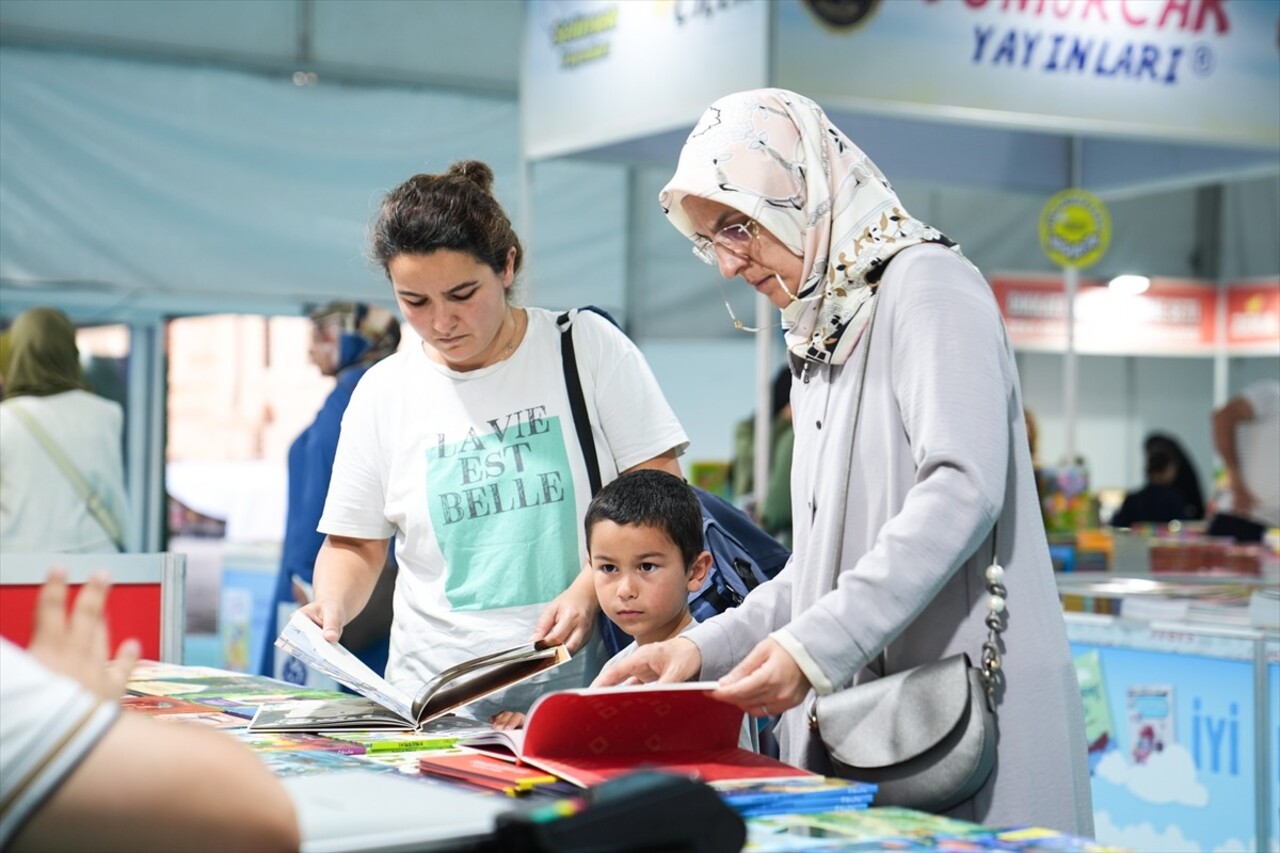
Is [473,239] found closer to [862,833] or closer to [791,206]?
[791,206]

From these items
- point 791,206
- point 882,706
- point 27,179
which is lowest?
point 882,706

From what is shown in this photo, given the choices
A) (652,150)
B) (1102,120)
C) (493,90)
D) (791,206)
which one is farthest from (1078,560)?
(791,206)

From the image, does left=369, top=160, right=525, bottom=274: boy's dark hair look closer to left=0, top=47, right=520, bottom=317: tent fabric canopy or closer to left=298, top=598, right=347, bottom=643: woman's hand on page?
left=298, top=598, right=347, bottom=643: woman's hand on page

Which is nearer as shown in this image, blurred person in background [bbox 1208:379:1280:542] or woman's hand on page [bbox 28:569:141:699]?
woman's hand on page [bbox 28:569:141:699]

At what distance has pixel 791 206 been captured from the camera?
1881mm

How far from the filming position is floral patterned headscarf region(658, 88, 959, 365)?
1849mm

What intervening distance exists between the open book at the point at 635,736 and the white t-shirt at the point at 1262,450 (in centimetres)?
369

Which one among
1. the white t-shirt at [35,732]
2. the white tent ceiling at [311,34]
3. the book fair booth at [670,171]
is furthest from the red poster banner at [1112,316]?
the white t-shirt at [35,732]

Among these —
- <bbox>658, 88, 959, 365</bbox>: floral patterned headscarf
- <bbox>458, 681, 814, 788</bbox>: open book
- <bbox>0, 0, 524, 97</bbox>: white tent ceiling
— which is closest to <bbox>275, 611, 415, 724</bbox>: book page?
<bbox>458, 681, 814, 788</bbox>: open book

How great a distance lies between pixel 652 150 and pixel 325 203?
145 centimetres

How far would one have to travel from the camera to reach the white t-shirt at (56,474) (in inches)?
179

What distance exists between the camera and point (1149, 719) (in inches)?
152

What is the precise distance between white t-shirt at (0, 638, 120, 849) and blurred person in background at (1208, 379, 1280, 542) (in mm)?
4546

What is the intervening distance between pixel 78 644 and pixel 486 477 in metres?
1.29
